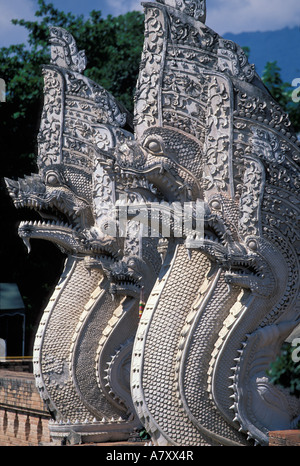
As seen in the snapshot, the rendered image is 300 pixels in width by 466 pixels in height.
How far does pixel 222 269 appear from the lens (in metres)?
8.02

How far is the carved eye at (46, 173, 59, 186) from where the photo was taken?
10.6 metres

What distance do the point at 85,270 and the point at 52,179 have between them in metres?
1.19

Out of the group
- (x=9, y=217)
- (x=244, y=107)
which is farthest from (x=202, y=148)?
(x=9, y=217)

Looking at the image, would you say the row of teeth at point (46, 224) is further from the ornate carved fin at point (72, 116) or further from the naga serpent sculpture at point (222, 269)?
the naga serpent sculpture at point (222, 269)

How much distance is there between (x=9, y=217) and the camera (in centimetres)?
1955

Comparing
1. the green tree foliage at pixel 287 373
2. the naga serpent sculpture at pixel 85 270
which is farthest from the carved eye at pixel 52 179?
the green tree foliage at pixel 287 373

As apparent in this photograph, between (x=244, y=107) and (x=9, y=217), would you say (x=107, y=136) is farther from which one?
(x=9, y=217)

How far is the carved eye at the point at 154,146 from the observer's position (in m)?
8.52

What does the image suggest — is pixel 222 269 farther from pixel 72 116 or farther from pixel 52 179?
pixel 72 116

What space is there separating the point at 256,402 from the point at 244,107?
2.76 meters

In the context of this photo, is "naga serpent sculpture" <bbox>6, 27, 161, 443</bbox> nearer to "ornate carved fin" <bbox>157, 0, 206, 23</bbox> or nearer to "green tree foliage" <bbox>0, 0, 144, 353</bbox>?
"ornate carved fin" <bbox>157, 0, 206, 23</bbox>

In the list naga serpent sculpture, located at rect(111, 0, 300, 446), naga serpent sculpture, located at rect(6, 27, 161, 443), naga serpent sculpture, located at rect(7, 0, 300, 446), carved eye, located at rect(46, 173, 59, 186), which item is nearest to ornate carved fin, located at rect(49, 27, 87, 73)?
naga serpent sculpture, located at rect(6, 27, 161, 443)

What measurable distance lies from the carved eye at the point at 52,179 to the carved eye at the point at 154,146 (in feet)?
7.66
